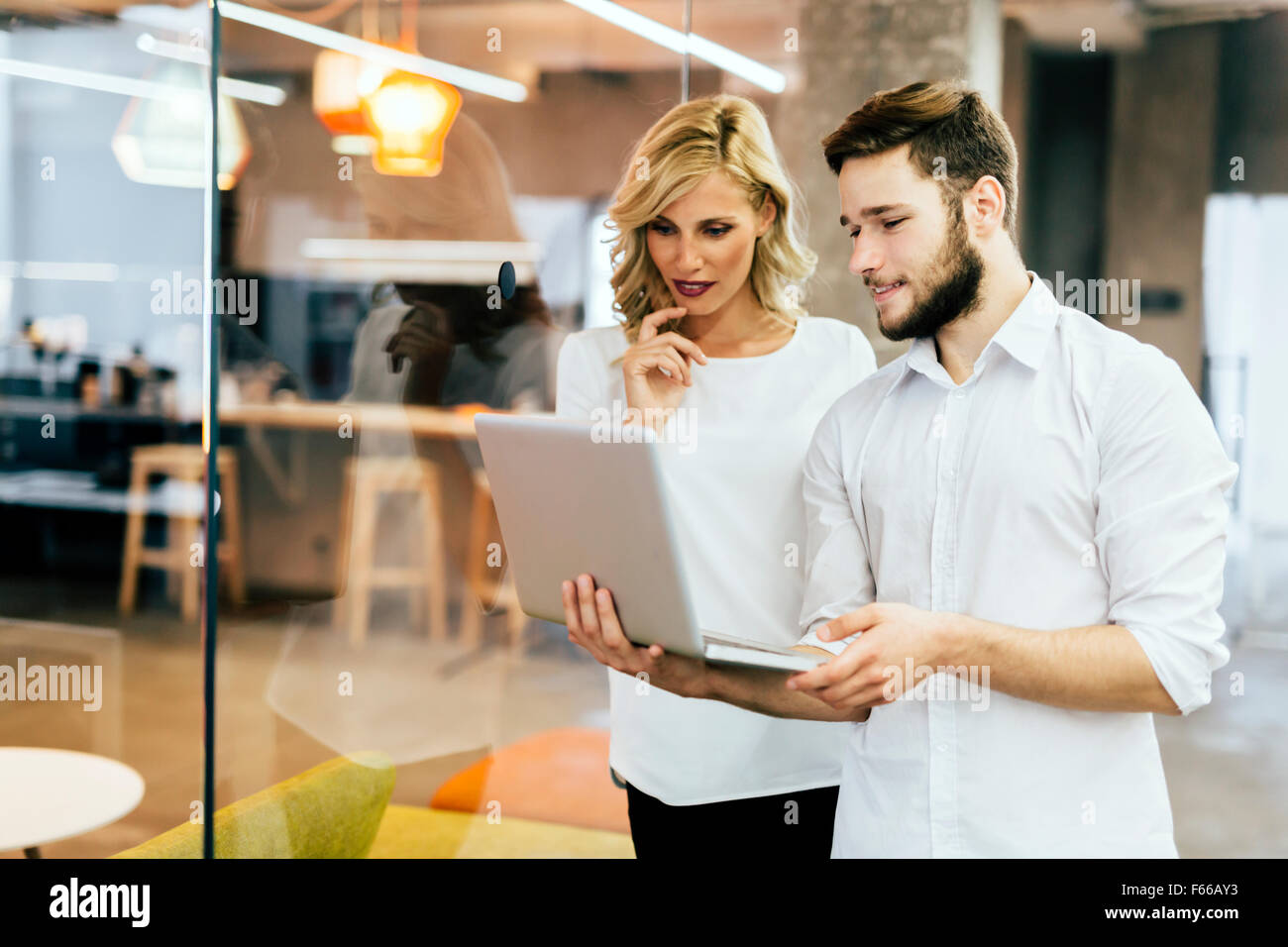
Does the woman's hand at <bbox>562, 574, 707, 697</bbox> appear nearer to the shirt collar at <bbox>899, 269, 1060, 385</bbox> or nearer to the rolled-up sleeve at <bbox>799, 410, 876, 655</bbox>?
the rolled-up sleeve at <bbox>799, 410, 876, 655</bbox>

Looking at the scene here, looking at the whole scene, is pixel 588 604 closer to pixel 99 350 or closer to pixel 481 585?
pixel 481 585

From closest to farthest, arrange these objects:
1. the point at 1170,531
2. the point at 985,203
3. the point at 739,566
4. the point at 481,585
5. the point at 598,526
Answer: the point at 1170,531 < the point at 598,526 < the point at 985,203 < the point at 739,566 < the point at 481,585

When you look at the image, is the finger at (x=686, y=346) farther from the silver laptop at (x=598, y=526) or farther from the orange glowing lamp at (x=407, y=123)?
the orange glowing lamp at (x=407, y=123)

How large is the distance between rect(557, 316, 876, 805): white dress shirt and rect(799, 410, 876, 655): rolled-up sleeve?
0.48 ft

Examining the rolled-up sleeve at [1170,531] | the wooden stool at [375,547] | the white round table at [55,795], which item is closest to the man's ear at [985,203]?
the rolled-up sleeve at [1170,531]

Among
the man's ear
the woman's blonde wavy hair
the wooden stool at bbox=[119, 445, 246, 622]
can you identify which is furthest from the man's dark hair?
the wooden stool at bbox=[119, 445, 246, 622]

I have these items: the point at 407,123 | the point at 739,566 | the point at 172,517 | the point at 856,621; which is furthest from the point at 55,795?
the point at 172,517

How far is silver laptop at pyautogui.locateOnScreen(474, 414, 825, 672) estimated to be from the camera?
122 centimetres

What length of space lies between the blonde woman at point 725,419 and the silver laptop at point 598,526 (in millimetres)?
308

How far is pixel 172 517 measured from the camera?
682 cm

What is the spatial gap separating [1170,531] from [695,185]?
87 centimetres

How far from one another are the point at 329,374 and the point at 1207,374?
3.97 m

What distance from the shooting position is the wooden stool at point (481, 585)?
305cm

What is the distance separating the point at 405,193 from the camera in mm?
2277
